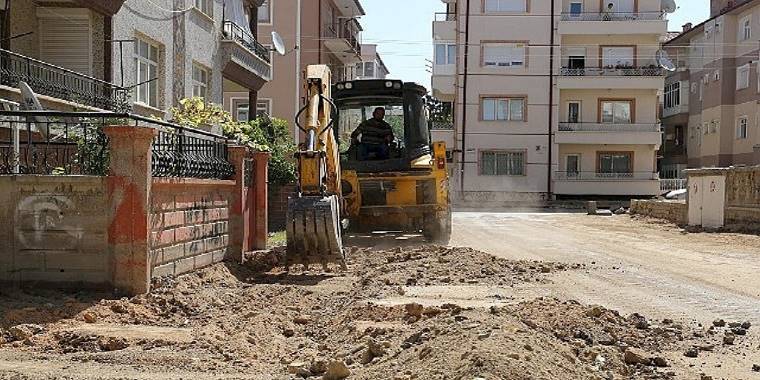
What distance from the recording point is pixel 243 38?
2670cm

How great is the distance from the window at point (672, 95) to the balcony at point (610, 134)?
1133 cm

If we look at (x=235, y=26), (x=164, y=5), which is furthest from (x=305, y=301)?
(x=235, y=26)

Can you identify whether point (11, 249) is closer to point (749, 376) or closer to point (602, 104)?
point (749, 376)

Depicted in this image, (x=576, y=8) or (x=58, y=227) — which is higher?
(x=576, y=8)

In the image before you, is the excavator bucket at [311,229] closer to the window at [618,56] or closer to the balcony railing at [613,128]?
the balcony railing at [613,128]

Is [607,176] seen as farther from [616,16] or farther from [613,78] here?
[616,16]

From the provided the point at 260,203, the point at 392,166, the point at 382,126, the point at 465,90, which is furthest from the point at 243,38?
the point at 465,90

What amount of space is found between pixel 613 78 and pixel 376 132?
105ft

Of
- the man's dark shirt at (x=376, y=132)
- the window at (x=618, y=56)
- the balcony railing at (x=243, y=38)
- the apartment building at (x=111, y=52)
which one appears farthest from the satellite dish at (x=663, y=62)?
the man's dark shirt at (x=376, y=132)

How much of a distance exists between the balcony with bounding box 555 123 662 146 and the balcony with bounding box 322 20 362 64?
13298mm

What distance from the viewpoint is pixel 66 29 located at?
671 inches

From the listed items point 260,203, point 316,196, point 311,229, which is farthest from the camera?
point 260,203

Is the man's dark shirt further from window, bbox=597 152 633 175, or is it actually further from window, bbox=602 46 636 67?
window, bbox=602 46 636 67

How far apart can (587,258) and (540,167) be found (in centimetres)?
3174
